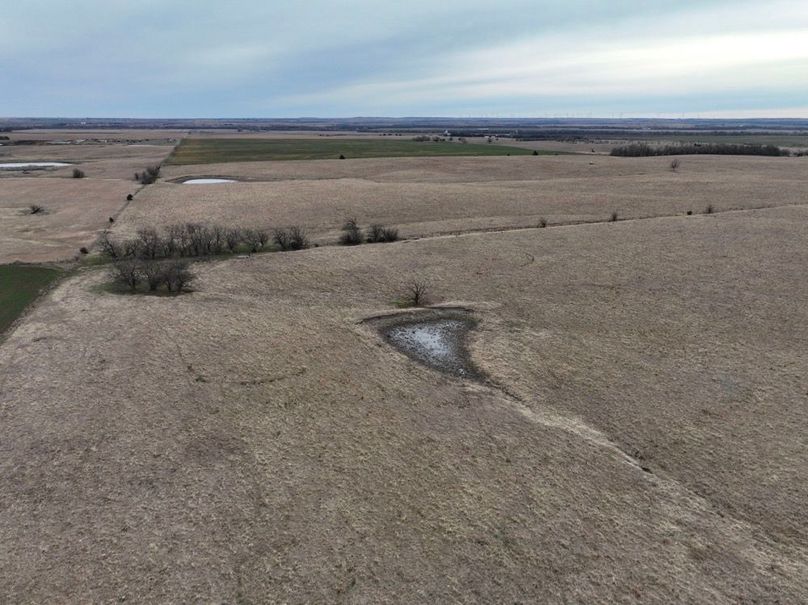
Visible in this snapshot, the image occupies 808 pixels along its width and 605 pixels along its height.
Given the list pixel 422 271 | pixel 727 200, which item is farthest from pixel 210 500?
pixel 727 200

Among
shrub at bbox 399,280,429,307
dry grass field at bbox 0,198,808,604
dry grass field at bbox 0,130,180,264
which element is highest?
dry grass field at bbox 0,130,180,264

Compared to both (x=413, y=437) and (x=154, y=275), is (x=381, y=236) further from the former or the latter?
(x=413, y=437)

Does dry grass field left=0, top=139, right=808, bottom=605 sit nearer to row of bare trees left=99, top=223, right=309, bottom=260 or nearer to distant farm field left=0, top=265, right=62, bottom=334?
distant farm field left=0, top=265, right=62, bottom=334

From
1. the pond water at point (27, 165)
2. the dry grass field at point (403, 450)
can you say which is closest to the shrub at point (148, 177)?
the pond water at point (27, 165)

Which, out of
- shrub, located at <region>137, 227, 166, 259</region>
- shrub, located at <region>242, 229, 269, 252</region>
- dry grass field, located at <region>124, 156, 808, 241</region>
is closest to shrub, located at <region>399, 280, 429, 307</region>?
dry grass field, located at <region>124, 156, 808, 241</region>

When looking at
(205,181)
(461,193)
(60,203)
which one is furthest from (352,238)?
(205,181)

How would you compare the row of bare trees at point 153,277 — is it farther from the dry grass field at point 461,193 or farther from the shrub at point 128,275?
the dry grass field at point 461,193
